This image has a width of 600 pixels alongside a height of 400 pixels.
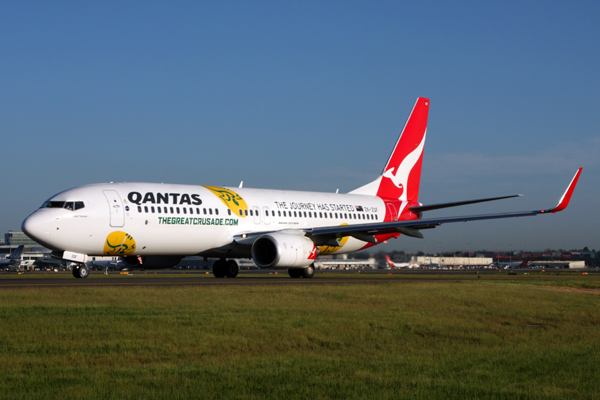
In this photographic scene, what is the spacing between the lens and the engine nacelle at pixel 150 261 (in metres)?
29.3

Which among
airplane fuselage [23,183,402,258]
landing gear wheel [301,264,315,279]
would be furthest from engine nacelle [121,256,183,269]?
landing gear wheel [301,264,315,279]

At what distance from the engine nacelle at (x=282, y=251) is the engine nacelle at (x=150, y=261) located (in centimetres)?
430

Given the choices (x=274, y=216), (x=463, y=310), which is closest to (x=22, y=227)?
(x=274, y=216)

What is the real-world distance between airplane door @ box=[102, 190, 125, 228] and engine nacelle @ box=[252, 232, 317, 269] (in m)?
5.70

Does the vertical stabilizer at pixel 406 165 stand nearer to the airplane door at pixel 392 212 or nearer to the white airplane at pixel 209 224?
the airplane door at pixel 392 212

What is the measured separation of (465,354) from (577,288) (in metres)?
17.3

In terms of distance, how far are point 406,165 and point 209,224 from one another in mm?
15223

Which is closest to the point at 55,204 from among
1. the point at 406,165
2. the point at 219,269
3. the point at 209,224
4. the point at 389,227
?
the point at 209,224

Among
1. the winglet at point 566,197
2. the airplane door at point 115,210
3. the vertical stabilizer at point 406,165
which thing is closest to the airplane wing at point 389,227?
the winglet at point 566,197

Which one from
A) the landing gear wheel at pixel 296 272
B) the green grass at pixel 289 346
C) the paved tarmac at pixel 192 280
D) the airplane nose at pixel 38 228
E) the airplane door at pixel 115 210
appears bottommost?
the green grass at pixel 289 346

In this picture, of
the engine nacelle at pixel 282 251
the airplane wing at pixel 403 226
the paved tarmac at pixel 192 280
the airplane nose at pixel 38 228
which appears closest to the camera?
the paved tarmac at pixel 192 280

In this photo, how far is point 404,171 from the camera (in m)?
39.4

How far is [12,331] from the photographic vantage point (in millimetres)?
11031

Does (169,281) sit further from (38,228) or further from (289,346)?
(289,346)
